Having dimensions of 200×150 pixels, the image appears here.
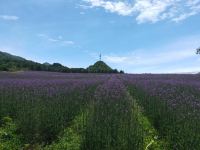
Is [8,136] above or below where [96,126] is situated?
below

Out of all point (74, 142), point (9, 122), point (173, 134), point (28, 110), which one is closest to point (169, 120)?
point (173, 134)

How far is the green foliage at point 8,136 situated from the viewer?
8.70 meters

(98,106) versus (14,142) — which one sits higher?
(98,106)

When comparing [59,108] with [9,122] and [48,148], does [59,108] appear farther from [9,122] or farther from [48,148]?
[48,148]

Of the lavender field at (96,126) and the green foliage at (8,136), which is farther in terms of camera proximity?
the green foliage at (8,136)

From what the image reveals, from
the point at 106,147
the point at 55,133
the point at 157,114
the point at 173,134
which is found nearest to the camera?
the point at 106,147

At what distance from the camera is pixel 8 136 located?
9.41m

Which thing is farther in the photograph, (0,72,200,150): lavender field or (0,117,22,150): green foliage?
(0,117,22,150): green foliage

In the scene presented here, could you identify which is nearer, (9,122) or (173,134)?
(173,134)

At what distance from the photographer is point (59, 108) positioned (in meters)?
10.3

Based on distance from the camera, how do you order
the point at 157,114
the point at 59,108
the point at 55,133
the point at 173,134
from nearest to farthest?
the point at 173,134
the point at 55,133
the point at 59,108
the point at 157,114

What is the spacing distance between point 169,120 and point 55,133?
2.47 metres

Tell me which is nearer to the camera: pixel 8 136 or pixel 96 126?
pixel 96 126

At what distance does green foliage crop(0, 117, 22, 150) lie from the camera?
8.70 metres
